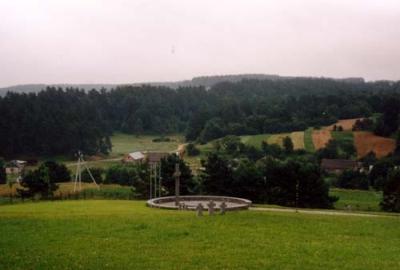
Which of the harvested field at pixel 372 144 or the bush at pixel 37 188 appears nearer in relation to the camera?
the bush at pixel 37 188

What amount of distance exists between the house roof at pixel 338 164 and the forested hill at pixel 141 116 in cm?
1948

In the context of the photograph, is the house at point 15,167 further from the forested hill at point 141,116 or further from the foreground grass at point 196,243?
the foreground grass at point 196,243

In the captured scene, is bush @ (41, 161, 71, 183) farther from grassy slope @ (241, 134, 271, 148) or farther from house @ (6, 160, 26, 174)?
grassy slope @ (241, 134, 271, 148)

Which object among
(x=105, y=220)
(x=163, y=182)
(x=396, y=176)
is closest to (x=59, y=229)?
(x=105, y=220)

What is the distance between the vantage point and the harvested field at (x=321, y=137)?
107 meters

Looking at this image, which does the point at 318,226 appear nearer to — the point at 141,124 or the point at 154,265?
the point at 154,265

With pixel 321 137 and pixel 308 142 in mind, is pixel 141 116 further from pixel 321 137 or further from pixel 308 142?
pixel 308 142

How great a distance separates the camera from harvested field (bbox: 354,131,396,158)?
10131 cm


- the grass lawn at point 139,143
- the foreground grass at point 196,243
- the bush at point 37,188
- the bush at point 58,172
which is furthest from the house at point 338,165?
the foreground grass at point 196,243

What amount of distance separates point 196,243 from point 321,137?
98490 mm

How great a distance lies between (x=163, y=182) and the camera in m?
52.7

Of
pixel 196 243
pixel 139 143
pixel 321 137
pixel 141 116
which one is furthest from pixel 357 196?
pixel 141 116

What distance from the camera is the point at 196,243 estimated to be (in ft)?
62.5

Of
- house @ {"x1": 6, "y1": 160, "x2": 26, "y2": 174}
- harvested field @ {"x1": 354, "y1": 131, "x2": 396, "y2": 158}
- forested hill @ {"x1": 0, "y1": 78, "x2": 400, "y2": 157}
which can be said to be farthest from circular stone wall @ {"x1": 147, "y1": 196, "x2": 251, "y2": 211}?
forested hill @ {"x1": 0, "y1": 78, "x2": 400, "y2": 157}
